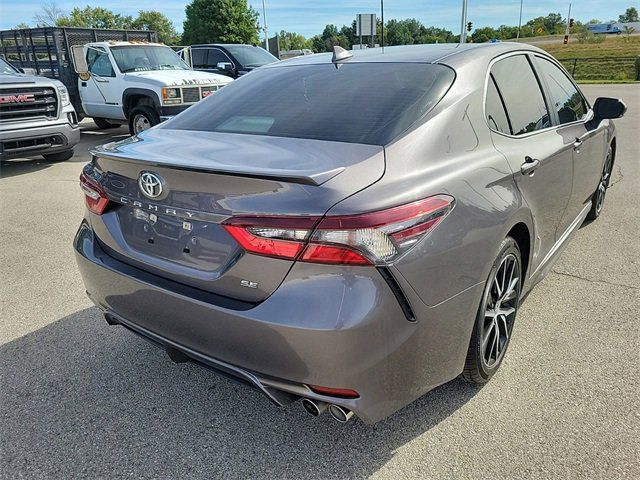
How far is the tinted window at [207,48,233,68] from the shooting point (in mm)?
13526

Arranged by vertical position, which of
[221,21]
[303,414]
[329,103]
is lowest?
[303,414]

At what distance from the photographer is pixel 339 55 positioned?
3.18 metres

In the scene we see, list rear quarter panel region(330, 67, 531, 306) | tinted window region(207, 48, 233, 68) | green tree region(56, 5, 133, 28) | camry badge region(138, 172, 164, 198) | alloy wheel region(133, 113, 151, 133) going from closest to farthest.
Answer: rear quarter panel region(330, 67, 531, 306) < camry badge region(138, 172, 164, 198) < alloy wheel region(133, 113, 151, 133) < tinted window region(207, 48, 233, 68) < green tree region(56, 5, 133, 28)

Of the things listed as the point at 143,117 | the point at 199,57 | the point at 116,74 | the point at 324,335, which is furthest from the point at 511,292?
the point at 199,57

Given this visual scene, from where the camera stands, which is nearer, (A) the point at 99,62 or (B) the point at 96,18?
(A) the point at 99,62

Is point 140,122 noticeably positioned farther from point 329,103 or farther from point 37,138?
point 329,103

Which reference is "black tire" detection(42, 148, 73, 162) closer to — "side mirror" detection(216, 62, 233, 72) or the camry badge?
"side mirror" detection(216, 62, 233, 72)

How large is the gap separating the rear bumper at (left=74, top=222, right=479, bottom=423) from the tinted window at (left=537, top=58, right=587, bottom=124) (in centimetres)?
204

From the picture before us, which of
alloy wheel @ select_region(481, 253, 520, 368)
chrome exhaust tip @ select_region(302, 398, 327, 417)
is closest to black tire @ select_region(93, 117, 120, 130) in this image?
alloy wheel @ select_region(481, 253, 520, 368)

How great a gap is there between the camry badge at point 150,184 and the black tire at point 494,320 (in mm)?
1496

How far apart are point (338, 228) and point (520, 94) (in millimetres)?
1904

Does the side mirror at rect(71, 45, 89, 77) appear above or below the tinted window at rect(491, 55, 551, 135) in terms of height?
above

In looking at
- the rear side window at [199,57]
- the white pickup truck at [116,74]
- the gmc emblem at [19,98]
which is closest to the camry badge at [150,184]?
the gmc emblem at [19,98]

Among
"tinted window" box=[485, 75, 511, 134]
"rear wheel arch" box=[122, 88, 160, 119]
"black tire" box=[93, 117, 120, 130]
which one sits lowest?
"black tire" box=[93, 117, 120, 130]
